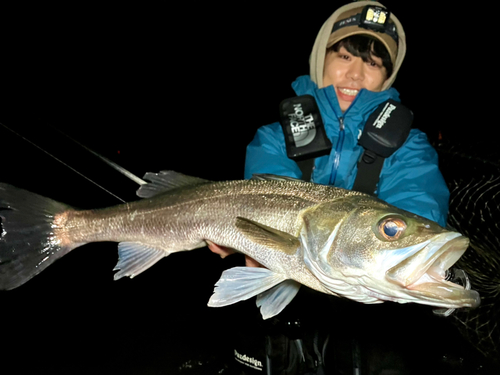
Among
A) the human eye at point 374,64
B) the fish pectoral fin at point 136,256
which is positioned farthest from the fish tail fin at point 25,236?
the human eye at point 374,64

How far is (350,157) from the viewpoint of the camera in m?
2.69

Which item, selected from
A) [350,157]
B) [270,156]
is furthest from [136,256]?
[350,157]

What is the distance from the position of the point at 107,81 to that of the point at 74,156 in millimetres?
16623

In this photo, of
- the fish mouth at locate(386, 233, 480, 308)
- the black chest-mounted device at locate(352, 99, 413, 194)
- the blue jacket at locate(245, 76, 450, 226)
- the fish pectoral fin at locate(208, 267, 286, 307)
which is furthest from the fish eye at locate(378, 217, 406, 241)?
the black chest-mounted device at locate(352, 99, 413, 194)

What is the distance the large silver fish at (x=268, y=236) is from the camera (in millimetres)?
1360

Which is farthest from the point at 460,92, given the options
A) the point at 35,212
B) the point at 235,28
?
the point at 35,212

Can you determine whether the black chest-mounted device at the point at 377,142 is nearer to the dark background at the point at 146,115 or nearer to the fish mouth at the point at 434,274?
the fish mouth at the point at 434,274

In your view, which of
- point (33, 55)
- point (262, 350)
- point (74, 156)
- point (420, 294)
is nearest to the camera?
point (420, 294)

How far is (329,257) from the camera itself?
1545 millimetres

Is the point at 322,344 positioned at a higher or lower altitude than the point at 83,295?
higher

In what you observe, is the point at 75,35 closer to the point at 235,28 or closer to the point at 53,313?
the point at 235,28

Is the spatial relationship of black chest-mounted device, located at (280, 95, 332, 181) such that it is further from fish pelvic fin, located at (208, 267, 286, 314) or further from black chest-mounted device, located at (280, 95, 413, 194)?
fish pelvic fin, located at (208, 267, 286, 314)

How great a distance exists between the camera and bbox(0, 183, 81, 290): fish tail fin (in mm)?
2016

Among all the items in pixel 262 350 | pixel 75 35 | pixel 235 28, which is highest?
pixel 235 28
